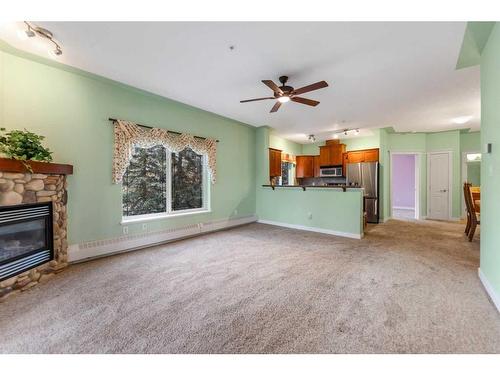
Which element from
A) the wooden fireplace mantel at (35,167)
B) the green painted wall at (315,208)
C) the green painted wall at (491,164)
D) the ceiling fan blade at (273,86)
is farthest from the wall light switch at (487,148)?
the wooden fireplace mantel at (35,167)

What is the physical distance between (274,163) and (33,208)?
5357 mm

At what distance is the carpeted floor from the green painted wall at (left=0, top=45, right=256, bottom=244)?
720mm

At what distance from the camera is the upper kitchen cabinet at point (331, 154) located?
7152 millimetres

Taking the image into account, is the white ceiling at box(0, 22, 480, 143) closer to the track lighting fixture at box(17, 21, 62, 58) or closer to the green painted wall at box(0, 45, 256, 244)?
the track lighting fixture at box(17, 21, 62, 58)

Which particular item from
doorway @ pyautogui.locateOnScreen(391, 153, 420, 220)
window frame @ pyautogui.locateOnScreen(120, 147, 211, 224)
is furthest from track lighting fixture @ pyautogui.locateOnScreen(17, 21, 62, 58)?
doorway @ pyautogui.locateOnScreen(391, 153, 420, 220)

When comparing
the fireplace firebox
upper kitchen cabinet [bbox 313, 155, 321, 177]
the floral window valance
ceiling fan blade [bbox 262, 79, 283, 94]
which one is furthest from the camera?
upper kitchen cabinet [bbox 313, 155, 321, 177]

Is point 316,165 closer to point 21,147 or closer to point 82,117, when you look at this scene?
point 82,117

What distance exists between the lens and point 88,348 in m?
1.51

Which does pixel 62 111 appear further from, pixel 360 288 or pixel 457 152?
pixel 457 152

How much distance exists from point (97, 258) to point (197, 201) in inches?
84.6

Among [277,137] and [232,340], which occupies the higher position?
[277,137]

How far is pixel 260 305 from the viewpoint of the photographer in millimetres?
2059

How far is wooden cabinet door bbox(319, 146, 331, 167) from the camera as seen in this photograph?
7.37 metres

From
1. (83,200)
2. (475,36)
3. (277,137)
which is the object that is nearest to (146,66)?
(83,200)
